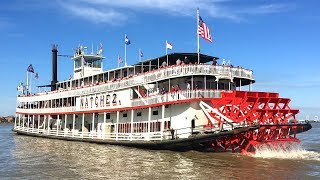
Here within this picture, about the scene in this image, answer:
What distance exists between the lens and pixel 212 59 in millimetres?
26484

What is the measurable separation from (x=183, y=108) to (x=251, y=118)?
3.96 m

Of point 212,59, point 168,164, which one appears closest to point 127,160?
point 168,164

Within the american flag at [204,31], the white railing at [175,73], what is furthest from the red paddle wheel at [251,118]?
the american flag at [204,31]

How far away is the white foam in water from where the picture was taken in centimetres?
2140

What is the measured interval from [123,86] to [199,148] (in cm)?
776

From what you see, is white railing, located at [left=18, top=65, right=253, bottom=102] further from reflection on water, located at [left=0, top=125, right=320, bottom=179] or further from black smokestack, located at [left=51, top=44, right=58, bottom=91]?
black smokestack, located at [left=51, top=44, right=58, bottom=91]

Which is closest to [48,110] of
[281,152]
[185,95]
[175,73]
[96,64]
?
[96,64]

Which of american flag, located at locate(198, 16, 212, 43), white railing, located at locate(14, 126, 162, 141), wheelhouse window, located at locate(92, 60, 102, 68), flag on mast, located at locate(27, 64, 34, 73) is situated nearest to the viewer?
american flag, located at locate(198, 16, 212, 43)

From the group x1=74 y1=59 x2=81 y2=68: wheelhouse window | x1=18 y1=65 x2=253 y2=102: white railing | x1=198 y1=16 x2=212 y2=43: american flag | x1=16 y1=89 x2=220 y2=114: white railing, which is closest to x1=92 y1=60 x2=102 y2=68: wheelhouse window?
x1=74 y1=59 x2=81 y2=68: wheelhouse window

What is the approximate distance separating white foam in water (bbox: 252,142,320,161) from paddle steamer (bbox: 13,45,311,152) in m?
0.47

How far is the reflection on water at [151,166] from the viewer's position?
16.3m

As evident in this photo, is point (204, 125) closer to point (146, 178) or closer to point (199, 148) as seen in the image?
point (199, 148)

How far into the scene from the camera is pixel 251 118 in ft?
72.2

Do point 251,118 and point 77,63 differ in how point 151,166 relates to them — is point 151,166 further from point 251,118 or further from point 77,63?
point 77,63
